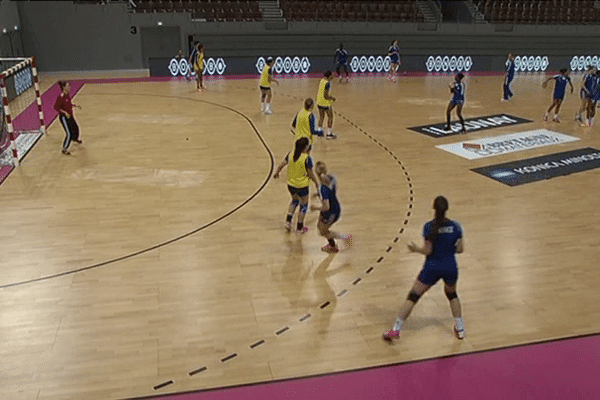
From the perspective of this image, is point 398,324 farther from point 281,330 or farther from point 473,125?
point 473,125

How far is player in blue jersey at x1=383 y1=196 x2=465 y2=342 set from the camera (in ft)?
18.7

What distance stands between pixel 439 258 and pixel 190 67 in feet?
67.9

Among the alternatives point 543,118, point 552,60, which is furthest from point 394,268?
point 552,60

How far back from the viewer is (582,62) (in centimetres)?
3011

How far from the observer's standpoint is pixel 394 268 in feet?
26.3

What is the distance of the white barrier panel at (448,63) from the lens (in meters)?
27.8

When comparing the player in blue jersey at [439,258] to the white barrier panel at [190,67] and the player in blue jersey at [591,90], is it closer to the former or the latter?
the player in blue jersey at [591,90]

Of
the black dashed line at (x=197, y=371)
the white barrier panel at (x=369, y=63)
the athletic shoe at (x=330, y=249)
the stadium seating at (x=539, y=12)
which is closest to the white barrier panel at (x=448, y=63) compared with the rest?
the white barrier panel at (x=369, y=63)

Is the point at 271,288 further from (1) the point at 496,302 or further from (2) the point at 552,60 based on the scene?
(2) the point at 552,60

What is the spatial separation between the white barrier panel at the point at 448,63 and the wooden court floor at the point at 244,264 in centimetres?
1435

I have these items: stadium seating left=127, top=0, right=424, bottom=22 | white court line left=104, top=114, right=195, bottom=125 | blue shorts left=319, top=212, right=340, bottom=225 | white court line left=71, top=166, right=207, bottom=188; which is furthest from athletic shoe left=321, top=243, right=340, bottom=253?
stadium seating left=127, top=0, right=424, bottom=22

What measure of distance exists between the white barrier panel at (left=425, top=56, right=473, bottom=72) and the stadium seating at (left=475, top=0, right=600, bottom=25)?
14.6 ft

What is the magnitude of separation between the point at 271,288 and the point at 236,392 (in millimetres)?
2121

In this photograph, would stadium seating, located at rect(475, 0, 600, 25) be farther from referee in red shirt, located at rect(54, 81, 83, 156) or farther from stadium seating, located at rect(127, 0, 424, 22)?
referee in red shirt, located at rect(54, 81, 83, 156)
